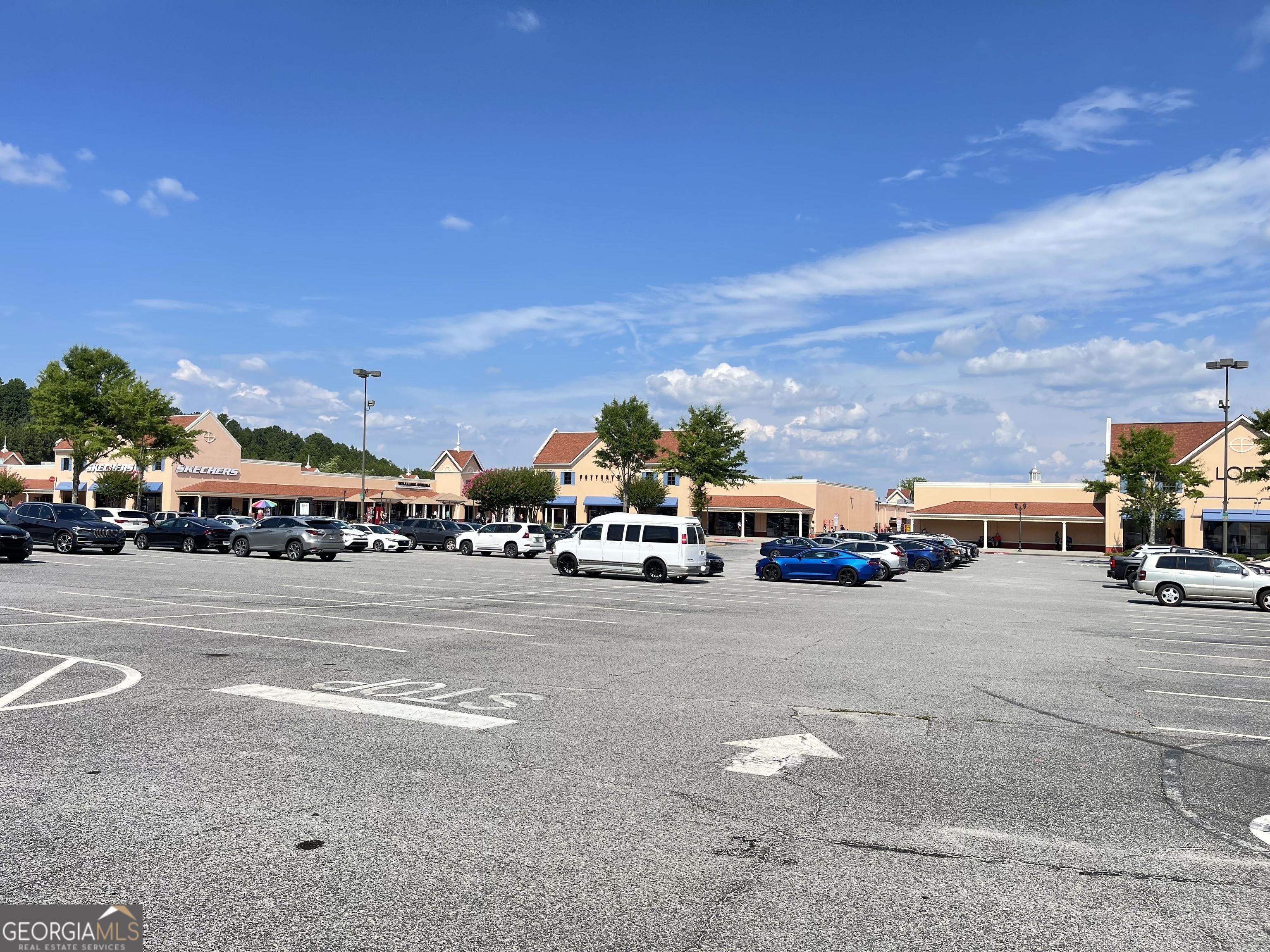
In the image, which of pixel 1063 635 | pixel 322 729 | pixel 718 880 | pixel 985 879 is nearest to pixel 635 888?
pixel 718 880

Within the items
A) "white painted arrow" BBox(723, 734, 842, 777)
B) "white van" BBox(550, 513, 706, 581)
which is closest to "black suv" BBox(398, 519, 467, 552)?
"white van" BBox(550, 513, 706, 581)

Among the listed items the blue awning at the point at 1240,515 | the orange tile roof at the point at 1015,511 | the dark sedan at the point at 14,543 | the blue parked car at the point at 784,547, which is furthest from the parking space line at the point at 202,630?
the orange tile roof at the point at 1015,511

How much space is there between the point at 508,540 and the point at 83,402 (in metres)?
31.2

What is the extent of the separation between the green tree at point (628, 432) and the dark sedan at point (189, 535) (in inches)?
1357

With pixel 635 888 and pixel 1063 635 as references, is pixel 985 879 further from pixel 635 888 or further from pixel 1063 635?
pixel 1063 635

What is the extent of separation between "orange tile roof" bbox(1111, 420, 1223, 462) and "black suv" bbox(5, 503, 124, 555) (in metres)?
62.9

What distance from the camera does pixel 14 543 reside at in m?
26.9

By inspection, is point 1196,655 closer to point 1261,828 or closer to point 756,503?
point 1261,828

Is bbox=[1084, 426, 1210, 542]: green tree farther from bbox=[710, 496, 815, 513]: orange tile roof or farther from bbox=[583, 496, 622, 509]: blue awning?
bbox=[583, 496, 622, 509]: blue awning

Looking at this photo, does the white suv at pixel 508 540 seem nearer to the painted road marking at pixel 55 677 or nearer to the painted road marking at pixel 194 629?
the painted road marking at pixel 194 629

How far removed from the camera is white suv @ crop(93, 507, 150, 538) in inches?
1652

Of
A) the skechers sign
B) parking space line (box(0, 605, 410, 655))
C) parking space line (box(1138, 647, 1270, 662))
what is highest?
the skechers sign

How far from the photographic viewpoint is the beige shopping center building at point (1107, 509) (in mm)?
64875

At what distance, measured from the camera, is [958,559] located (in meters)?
51.1
